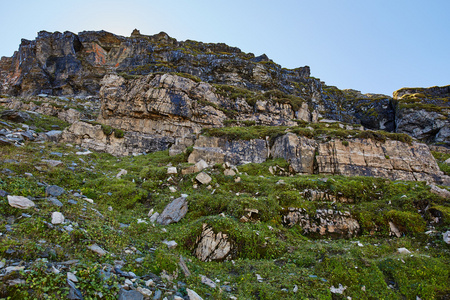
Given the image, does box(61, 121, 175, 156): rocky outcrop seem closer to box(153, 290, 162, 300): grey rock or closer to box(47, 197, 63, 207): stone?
box(47, 197, 63, 207): stone

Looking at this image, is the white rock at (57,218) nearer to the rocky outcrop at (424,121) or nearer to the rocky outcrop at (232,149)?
the rocky outcrop at (232,149)

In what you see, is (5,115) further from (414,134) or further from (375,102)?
(375,102)

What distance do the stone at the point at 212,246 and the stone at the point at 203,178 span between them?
15.7 feet

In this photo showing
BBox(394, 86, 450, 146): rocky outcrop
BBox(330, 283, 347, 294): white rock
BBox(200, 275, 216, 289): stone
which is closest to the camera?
BBox(200, 275, 216, 289): stone

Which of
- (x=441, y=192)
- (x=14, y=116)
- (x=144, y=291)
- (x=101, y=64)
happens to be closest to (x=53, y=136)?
(x=14, y=116)

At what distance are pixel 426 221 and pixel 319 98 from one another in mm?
56944

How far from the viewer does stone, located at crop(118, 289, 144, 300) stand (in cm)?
389

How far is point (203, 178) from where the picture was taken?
42.7 feet

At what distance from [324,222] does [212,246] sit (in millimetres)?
5968

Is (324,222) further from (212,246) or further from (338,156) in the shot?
(338,156)

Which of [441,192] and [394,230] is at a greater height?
[441,192]

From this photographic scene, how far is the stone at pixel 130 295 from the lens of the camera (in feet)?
12.8

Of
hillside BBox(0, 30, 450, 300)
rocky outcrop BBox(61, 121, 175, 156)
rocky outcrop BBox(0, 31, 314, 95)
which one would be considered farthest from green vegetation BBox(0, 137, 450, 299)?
rocky outcrop BBox(0, 31, 314, 95)

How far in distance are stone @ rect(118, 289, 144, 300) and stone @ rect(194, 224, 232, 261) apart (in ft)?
11.7
